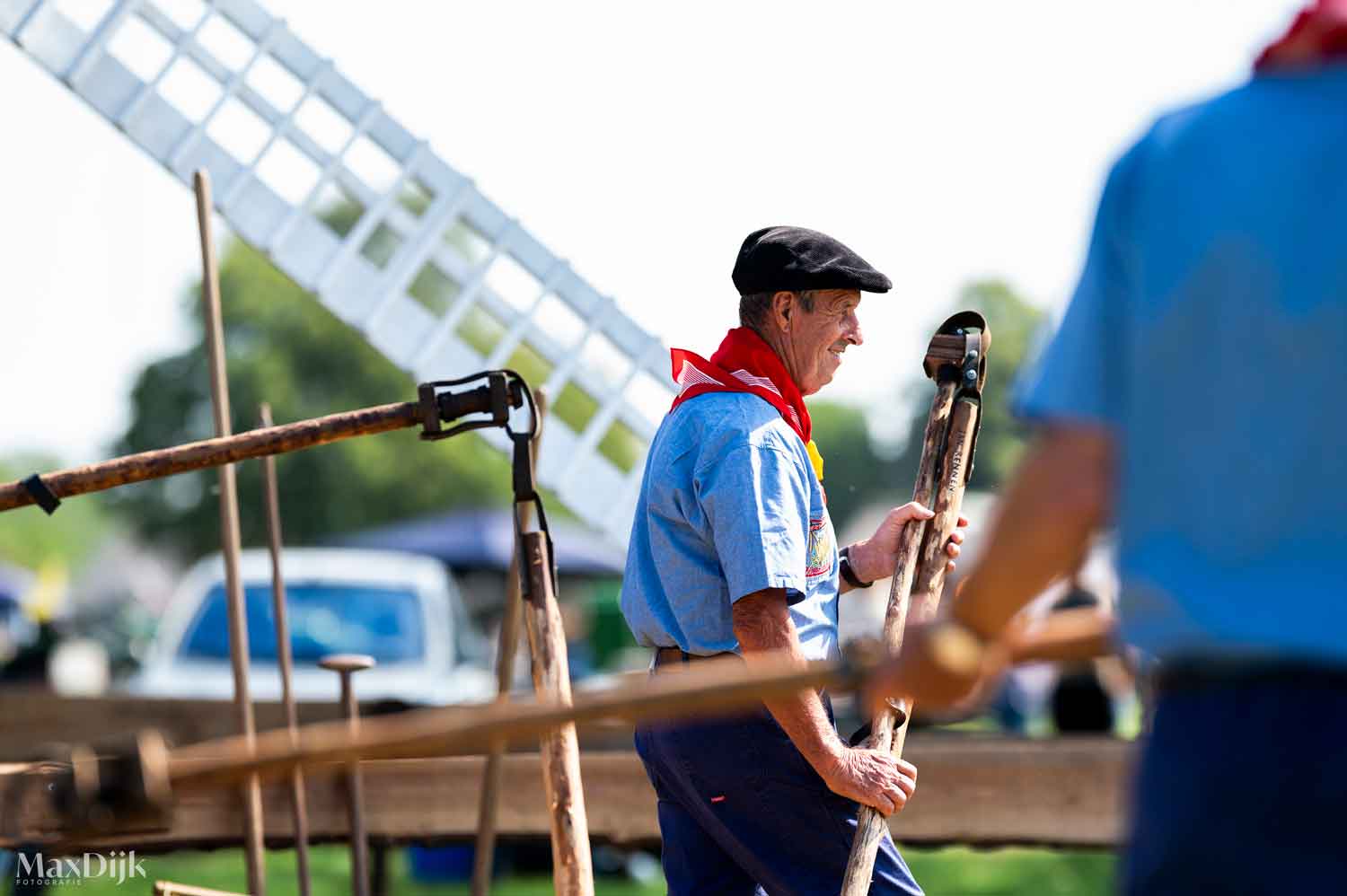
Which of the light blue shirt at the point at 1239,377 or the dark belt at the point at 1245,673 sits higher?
A: the light blue shirt at the point at 1239,377

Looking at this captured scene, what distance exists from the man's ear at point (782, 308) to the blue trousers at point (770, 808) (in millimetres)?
744

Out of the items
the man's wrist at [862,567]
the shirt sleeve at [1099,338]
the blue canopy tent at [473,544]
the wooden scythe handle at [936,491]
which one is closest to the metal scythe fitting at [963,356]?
the wooden scythe handle at [936,491]

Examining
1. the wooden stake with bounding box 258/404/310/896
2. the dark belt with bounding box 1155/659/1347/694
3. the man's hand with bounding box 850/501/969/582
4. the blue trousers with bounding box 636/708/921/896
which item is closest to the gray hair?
the man's hand with bounding box 850/501/969/582

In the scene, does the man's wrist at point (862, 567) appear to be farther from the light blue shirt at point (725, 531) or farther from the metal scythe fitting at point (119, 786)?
the metal scythe fitting at point (119, 786)

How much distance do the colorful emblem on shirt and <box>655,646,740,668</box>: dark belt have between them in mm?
229

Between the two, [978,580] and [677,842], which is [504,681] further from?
[978,580]

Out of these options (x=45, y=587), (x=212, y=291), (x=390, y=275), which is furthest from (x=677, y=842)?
(x=45, y=587)

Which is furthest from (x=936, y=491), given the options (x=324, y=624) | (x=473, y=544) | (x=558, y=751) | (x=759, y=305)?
(x=473, y=544)

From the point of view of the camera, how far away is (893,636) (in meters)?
3.15

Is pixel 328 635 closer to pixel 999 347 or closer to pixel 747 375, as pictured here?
pixel 747 375

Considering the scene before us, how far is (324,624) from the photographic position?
10.1 meters

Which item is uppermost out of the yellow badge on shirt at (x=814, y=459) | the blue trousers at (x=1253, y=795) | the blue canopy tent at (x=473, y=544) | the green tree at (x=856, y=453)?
the green tree at (x=856, y=453)

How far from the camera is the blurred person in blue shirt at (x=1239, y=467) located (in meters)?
1.50

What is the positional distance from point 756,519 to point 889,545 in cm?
47
